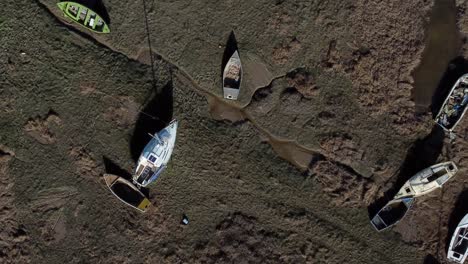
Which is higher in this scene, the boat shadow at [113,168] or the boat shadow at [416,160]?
the boat shadow at [416,160]

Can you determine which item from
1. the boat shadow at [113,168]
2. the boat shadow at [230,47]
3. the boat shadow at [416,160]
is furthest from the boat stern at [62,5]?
the boat shadow at [416,160]

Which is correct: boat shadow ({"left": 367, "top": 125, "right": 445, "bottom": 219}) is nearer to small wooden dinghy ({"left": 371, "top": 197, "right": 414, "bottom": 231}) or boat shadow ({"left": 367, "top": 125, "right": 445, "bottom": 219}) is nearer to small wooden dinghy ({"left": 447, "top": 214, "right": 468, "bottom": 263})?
small wooden dinghy ({"left": 371, "top": 197, "right": 414, "bottom": 231})

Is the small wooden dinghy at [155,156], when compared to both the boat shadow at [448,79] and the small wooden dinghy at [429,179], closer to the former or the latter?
the small wooden dinghy at [429,179]

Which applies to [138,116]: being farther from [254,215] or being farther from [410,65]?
[410,65]

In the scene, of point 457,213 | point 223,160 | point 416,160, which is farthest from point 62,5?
point 457,213

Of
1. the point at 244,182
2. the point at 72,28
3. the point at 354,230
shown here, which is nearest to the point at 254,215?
the point at 244,182
